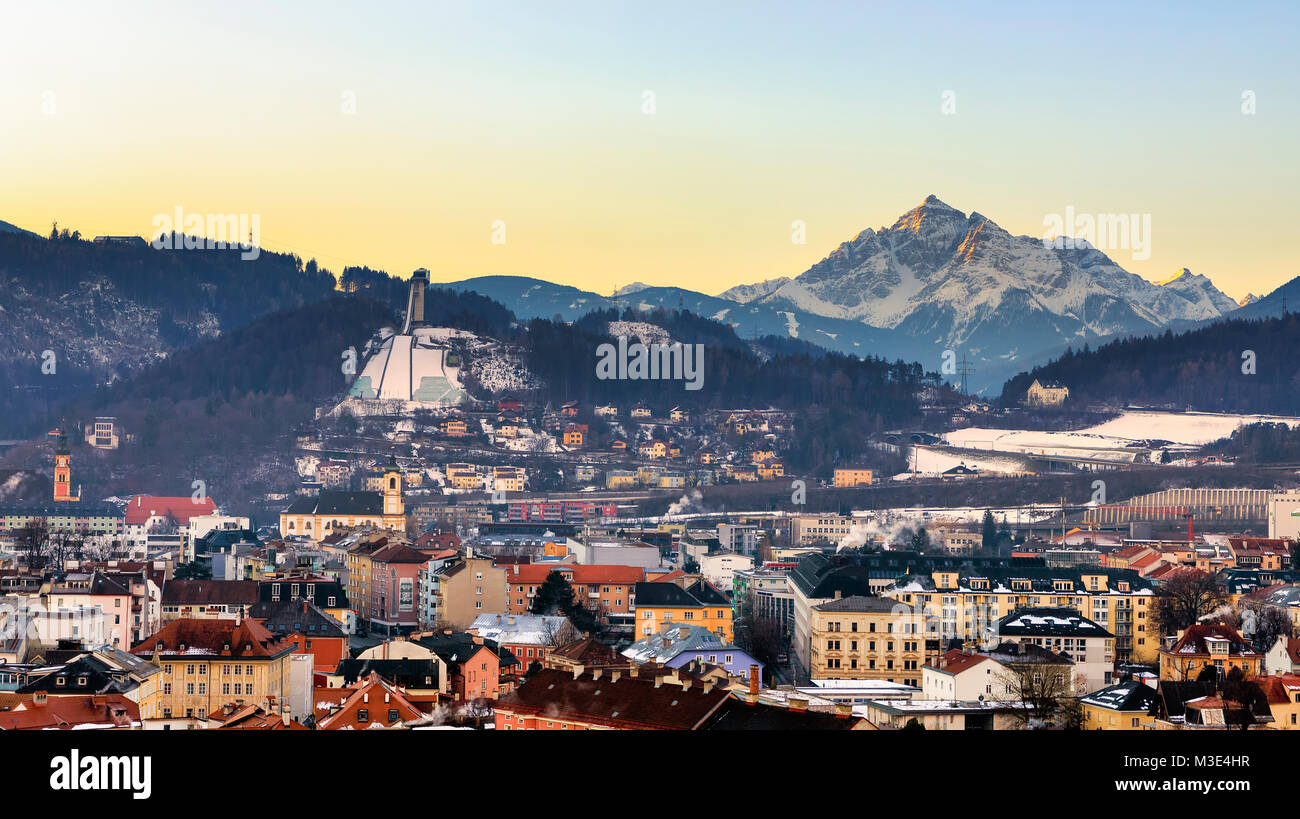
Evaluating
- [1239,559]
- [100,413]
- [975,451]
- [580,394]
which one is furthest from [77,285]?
[1239,559]

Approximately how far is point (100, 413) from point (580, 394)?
2269cm

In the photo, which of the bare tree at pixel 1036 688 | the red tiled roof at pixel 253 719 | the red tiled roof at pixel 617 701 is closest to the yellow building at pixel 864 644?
the bare tree at pixel 1036 688

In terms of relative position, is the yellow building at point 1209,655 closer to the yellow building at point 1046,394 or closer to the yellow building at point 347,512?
the yellow building at point 347,512

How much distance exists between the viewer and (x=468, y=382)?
9794cm

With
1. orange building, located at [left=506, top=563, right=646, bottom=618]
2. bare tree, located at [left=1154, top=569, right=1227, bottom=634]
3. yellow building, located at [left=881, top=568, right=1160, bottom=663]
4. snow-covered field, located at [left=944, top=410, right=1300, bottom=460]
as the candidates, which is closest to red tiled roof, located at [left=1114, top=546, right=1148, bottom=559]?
bare tree, located at [left=1154, top=569, right=1227, bottom=634]

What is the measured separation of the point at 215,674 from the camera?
68.3 feet

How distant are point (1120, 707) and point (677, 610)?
38.0 feet

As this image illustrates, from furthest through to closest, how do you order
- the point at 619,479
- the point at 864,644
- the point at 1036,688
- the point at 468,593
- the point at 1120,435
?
the point at 1120,435
the point at 619,479
the point at 468,593
the point at 864,644
the point at 1036,688

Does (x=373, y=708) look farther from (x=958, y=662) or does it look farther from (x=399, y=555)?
(x=399, y=555)

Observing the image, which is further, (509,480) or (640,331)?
(640,331)

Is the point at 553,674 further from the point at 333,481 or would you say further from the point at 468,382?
the point at 468,382

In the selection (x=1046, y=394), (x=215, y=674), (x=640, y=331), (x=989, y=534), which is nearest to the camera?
(x=215, y=674)

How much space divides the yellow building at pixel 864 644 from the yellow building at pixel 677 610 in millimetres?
→ 3072

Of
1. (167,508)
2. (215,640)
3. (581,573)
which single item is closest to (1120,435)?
(167,508)
